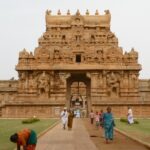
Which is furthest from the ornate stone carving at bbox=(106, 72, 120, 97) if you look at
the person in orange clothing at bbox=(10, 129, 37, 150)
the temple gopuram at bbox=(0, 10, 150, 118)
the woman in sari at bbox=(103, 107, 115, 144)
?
the person in orange clothing at bbox=(10, 129, 37, 150)

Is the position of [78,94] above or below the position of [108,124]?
above

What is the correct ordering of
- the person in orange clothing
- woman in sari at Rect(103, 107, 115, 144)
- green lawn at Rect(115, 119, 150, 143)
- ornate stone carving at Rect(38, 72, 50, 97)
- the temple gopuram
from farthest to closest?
ornate stone carving at Rect(38, 72, 50, 97), the temple gopuram, green lawn at Rect(115, 119, 150, 143), woman in sari at Rect(103, 107, 115, 144), the person in orange clothing

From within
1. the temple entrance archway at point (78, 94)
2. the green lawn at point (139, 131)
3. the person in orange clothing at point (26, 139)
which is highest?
the temple entrance archway at point (78, 94)

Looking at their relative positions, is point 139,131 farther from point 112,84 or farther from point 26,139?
point 112,84

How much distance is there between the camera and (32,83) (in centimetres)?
6084

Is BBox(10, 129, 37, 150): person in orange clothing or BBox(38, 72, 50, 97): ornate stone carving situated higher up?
BBox(38, 72, 50, 97): ornate stone carving

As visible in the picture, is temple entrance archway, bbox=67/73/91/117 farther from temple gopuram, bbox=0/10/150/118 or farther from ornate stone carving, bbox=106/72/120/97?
ornate stone carving, bbox=106/72/120/97

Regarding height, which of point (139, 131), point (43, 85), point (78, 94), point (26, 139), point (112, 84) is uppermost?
point (112, 84)

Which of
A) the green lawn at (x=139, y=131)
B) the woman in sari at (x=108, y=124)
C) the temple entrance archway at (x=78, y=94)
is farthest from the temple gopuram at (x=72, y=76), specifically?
the woman in sari at (x=108, y=124)

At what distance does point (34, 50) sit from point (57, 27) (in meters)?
6.69

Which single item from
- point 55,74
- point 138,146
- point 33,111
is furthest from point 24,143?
point 55,74

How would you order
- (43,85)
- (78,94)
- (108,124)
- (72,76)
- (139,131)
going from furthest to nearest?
(78,94)
(72,76)
(43,85)
(139,131)
(108,124)

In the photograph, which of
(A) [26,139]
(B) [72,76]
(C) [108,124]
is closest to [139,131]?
(C) [108,124]

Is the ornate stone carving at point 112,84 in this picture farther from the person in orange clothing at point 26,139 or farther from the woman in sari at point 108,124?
the person in orange clothing at point 26,139
